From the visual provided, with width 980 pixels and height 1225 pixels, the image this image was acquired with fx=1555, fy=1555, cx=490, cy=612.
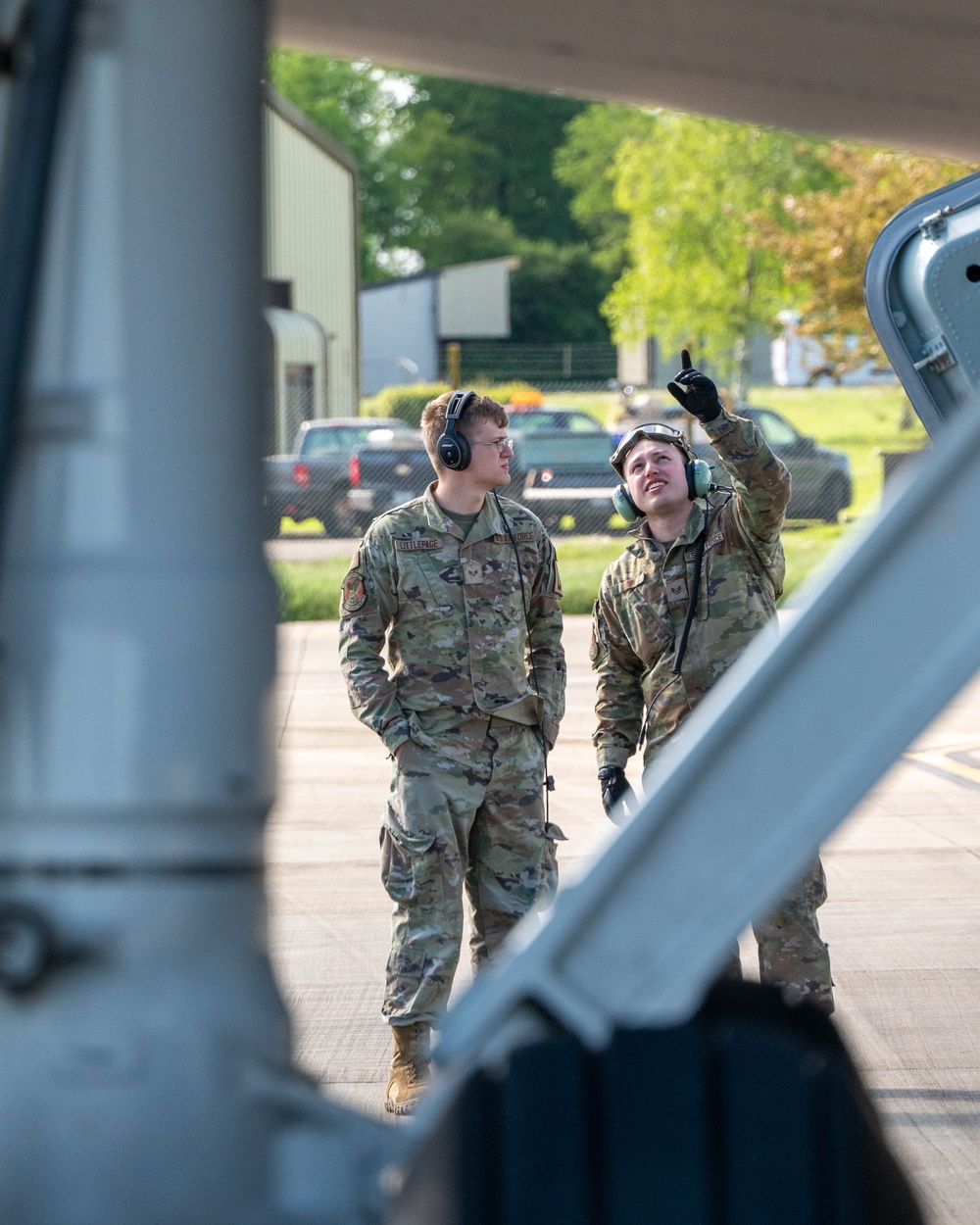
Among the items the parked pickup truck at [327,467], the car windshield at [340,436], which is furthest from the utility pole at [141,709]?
the car windshield at [340,436]

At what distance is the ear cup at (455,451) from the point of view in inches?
176

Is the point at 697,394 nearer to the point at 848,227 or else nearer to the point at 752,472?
the point at 752,472

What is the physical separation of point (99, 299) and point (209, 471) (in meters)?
0.19

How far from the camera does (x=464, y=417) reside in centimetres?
452

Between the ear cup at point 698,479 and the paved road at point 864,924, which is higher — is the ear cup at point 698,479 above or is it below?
above

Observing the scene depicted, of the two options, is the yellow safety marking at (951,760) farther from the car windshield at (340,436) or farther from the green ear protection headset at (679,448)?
the car windshield at (340,436)

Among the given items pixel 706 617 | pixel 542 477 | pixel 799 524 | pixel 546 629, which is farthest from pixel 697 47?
pixel 799 524

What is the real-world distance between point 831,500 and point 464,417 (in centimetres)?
1690

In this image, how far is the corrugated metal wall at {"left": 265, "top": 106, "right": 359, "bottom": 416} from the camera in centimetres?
3325

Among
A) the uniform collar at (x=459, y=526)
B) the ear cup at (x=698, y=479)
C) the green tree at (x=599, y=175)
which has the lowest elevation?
the uniform collar at (x=459, y=526)

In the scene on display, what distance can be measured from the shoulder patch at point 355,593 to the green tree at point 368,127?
53.8m

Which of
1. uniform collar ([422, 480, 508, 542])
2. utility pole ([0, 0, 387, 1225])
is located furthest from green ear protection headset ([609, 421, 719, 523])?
utility pole ([0, 0, 387, 1225])

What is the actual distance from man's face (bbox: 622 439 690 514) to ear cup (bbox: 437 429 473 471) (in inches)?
18.5

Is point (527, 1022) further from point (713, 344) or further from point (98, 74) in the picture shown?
point (713, 344)
